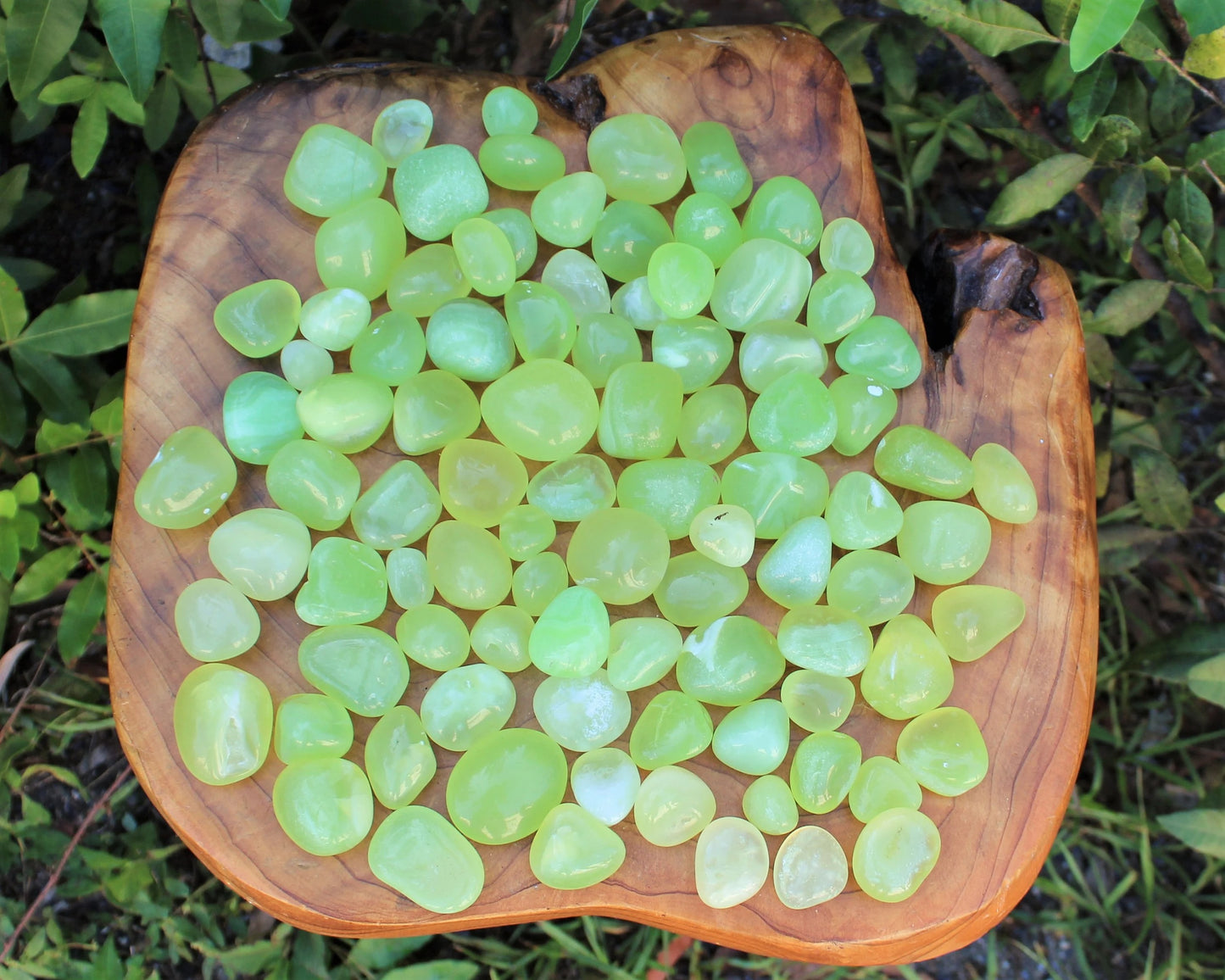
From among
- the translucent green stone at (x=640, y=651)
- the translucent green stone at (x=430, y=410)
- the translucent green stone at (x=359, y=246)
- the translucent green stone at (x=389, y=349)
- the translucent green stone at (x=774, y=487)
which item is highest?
the translucent green stone at (x=359, y=246)

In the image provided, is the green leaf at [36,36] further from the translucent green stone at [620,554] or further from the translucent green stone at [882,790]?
the translucent green stone at [882,790]

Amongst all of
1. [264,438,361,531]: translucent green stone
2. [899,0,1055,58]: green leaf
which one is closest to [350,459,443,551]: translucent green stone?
[264,438,361,531]: translucent green stone

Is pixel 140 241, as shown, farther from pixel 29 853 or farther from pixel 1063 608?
pixel 1063 608

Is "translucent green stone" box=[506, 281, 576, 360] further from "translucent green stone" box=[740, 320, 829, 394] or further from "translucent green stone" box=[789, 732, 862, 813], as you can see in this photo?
"translucent green stone" box=[789, 732, 862, 813]

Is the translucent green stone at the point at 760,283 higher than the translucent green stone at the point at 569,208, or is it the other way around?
the translucent green stone at the point at 569,208

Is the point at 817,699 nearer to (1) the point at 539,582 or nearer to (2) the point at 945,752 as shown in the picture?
(2) the point at 945,752

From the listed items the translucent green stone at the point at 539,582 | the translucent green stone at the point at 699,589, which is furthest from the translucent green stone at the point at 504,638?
the translucent green stone at the point at 699,589

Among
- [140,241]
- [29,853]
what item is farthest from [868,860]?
[140,241]

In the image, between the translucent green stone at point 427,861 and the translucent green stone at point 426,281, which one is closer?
the translucent green stone at point 427,861
